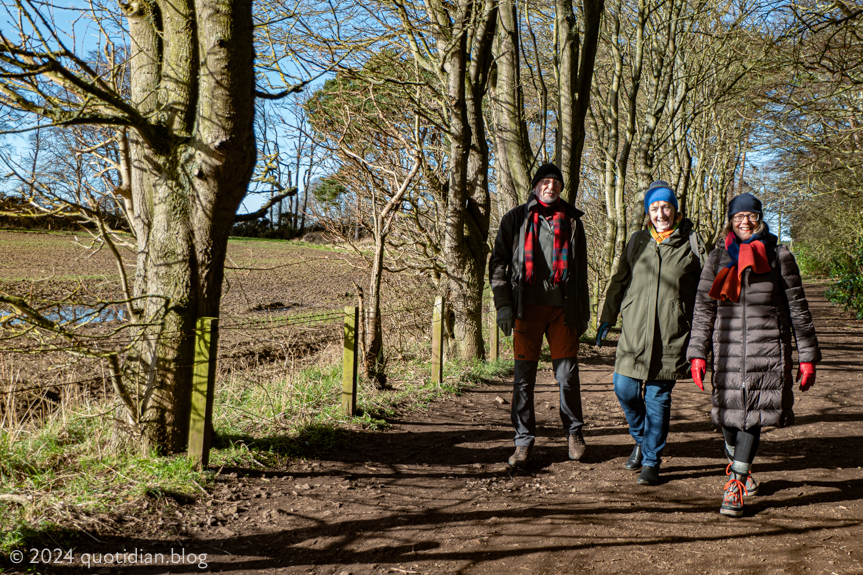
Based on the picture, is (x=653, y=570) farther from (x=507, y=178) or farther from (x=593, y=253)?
(x=593, y=253)

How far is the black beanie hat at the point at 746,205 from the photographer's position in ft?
11.4

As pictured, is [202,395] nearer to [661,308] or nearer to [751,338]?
[661,308]

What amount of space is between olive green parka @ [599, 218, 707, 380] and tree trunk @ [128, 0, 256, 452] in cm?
278

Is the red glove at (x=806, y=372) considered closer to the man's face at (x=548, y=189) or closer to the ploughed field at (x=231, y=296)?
the man's face at (x=548, y=189)

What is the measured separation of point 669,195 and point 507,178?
620cm

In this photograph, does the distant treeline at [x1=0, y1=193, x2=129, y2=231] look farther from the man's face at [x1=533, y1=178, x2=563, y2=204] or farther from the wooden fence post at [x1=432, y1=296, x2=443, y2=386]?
the wooden fence post at [x1=432, y1=296, x2=443, y2=386]

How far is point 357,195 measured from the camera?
8.75 metres

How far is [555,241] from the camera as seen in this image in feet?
14.0

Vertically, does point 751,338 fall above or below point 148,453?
above

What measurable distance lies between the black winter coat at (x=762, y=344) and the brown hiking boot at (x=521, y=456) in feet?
4.22

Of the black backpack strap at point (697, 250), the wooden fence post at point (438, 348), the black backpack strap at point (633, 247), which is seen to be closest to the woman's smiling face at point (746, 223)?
the black backpack strap at point (697, 250)

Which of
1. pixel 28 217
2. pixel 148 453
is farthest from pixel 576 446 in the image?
pixel 28 217

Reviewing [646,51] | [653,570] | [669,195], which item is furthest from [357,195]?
[646,51]

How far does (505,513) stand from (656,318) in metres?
1.56
